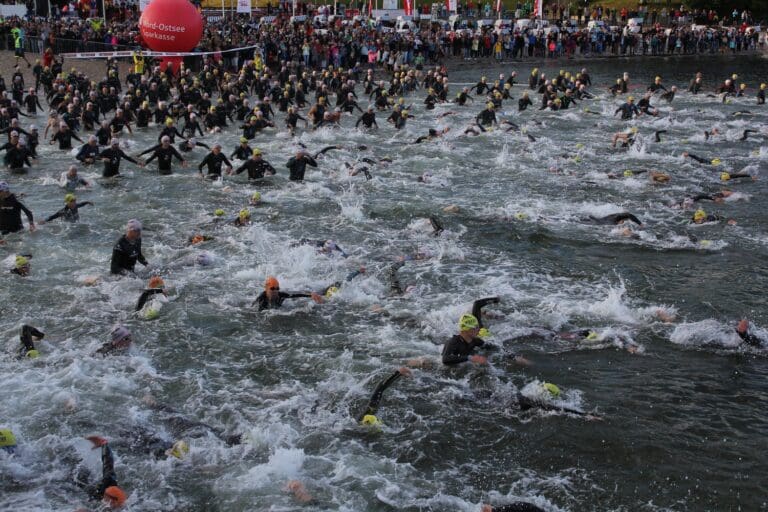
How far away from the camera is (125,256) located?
12.4m

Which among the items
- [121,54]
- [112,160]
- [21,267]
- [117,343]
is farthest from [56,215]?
[121,54]

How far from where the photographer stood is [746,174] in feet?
63.4

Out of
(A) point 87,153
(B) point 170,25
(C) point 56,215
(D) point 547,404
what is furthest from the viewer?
(B) point 170,25

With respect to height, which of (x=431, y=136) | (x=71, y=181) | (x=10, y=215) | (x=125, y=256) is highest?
(x=431, y=136)

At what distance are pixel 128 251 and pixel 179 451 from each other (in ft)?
17.3

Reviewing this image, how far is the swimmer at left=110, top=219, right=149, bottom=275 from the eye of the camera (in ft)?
40.2

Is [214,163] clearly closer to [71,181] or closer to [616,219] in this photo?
[71,181]

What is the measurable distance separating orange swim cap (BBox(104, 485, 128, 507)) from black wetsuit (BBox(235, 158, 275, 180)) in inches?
464

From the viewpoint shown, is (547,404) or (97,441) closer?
(97,441)

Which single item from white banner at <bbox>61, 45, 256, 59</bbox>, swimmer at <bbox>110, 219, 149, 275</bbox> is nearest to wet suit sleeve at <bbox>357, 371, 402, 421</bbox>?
swimmer at <bbox>110, 219, 149, 275</bbox>

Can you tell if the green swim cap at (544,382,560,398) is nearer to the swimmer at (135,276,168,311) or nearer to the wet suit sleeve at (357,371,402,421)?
the wet suit sleeve at (357,371,402,421)

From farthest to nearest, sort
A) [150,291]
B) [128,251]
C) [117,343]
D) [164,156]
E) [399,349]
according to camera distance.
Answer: [164,156] → [128,251] → [150,291] → [399,349] → [117,343]

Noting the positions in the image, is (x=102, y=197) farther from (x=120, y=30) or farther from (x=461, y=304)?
(x=120, y=30)

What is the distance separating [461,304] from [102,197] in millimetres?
9735
